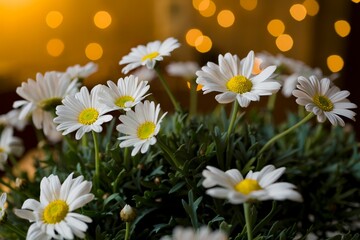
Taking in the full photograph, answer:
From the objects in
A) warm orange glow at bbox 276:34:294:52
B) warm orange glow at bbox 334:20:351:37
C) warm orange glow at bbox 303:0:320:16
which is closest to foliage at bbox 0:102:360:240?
warm orange glow at bbox 334:20:351:37

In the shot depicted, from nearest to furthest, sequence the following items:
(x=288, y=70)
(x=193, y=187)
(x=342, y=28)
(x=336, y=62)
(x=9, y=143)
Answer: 1. (x=193, y=187)
2. (x=9, y=143)
3. (x=288, y=70)
4. (x=342, y=28)
5. (x=336, y=62)

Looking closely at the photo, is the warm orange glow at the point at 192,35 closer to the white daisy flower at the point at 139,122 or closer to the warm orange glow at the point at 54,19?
the warm orange glow at the point at 54,19

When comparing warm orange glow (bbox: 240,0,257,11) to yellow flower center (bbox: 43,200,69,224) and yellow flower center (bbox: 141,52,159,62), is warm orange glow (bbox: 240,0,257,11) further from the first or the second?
yellow flower center (bbox: 43,200,69,224)

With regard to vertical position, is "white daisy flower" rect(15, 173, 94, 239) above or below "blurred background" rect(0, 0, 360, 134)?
above

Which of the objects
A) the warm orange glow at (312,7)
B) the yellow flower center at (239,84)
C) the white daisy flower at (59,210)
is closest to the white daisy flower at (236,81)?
the yellow flower center at (239,84)

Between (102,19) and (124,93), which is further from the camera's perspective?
(102,19)

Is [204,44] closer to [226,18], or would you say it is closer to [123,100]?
[226,18]

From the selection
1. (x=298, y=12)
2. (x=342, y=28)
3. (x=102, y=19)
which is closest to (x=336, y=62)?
(x=342, y=28)
